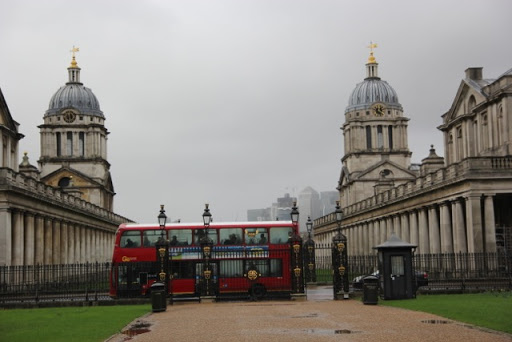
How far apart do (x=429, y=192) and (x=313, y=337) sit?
143 ft

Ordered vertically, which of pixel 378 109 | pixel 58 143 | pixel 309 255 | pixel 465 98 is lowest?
pixel 309 255

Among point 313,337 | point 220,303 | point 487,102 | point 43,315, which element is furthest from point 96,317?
point 487,102

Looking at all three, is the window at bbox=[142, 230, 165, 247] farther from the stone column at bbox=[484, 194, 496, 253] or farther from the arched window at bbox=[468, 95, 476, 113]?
the arched window at bbox=[468, 95, 476, 113]

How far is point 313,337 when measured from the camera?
74.4 ft

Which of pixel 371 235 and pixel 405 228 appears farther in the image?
pixel 371 235

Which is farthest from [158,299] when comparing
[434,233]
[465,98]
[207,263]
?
[465,98]

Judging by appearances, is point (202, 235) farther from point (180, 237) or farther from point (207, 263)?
point (207, 263)

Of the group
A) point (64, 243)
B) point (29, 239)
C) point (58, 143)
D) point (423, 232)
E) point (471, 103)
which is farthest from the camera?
point (58, 143)

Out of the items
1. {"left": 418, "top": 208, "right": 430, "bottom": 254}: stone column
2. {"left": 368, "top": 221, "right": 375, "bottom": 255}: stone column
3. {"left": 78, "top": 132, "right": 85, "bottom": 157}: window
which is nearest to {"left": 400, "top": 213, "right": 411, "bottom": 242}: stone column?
{"left": 418, "top": 208, "right": 430, "bottom": 254}: stone column

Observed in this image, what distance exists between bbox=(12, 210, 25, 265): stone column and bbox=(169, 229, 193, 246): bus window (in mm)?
16322

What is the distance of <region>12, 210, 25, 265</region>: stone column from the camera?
185 ft

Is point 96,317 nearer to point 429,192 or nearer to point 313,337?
point 313,337

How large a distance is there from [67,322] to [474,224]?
31.4 meters

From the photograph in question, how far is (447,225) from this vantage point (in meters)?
60.4
